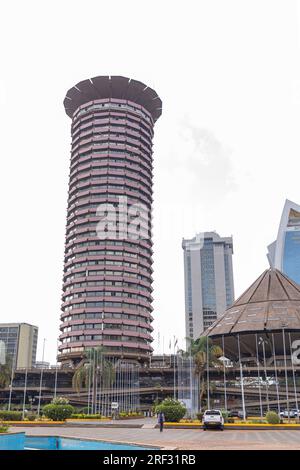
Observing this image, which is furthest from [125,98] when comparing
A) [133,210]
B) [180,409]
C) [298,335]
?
[180,409]

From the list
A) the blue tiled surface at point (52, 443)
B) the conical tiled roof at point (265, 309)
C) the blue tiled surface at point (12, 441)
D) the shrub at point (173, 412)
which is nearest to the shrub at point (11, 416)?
the shrub at point (173, 412)

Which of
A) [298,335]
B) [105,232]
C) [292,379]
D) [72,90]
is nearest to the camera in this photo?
[292,379]

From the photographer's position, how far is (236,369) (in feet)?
299

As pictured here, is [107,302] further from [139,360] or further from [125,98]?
[125,98]

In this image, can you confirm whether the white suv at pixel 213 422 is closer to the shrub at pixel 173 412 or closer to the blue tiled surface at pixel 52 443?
the shrub at pixel 173 412

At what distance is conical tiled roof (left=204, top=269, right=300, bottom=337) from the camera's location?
9445 centimetres

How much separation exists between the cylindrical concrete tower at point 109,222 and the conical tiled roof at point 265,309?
69.7 feet

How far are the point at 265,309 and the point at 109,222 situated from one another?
146 feet

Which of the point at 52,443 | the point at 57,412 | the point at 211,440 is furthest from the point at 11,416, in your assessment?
the point at 211,440

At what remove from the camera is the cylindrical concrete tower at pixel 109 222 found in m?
110

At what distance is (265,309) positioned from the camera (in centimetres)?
10181

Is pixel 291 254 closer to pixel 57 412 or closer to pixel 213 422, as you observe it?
pixel 57 412

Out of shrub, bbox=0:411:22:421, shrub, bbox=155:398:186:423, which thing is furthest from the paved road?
shrub, bbox=0:411:22:421

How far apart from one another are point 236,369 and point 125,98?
83.7m
